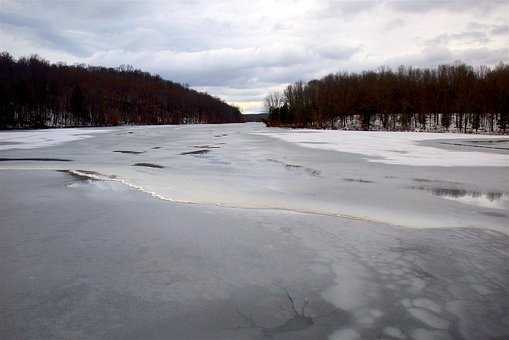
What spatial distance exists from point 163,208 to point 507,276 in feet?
16.2

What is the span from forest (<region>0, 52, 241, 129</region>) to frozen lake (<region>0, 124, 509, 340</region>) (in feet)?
236

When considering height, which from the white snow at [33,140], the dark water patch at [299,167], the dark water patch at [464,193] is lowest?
the dark water patch at [464,193]

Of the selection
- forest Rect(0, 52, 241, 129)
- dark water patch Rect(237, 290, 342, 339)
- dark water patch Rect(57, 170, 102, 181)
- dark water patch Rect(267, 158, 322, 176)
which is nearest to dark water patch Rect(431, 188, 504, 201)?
dark water patch Rect(267, 158, 322, 176)

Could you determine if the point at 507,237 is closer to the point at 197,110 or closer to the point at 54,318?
the point at 54,318

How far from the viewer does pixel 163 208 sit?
22.2 ft

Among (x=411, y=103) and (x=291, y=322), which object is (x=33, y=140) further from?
(x=411, y=103)

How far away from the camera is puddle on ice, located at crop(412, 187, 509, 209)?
712cm

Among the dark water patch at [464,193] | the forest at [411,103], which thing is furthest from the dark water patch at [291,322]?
the forest at [411,103]

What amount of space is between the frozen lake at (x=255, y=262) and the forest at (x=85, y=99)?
71.9m

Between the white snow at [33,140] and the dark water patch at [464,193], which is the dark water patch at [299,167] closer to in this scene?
the dark water patch at [464,193]

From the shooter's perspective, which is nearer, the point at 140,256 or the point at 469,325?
the point at 469,325

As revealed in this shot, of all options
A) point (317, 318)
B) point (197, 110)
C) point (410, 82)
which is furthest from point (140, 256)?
point (197, 110)

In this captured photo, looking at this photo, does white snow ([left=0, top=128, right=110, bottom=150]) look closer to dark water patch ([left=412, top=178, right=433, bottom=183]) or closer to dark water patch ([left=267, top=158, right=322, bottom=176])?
dark water patch ([left=267, top=158, right=322, bottom=176])

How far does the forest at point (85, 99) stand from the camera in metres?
Result: 79.8
